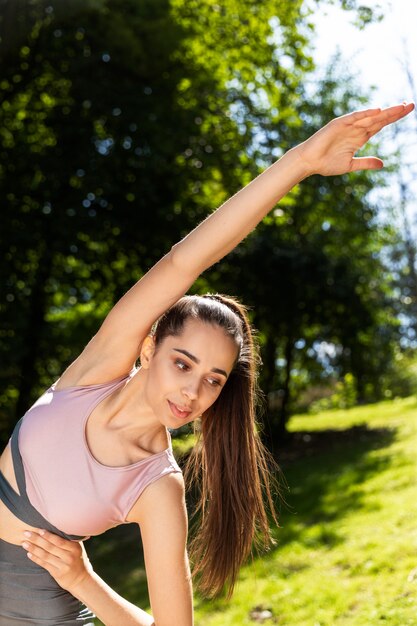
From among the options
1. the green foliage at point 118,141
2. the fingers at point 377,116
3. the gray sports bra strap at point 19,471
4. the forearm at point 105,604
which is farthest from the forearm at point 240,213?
the green foliage at point 118,141

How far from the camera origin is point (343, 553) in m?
6.32

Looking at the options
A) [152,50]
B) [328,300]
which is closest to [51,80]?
[152,50]

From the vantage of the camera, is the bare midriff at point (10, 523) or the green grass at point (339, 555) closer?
the bare midriff at point (10, 523)

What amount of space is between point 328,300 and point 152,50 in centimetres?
497

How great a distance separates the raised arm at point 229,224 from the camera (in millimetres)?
2000

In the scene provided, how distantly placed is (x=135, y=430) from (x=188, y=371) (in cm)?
22

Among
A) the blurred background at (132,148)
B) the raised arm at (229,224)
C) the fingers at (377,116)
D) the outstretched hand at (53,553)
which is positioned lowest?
the outstretched hand at (53,553)

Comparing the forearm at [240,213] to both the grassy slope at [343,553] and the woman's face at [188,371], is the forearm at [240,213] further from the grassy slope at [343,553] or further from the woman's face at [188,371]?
the grassy slope at [343,553]

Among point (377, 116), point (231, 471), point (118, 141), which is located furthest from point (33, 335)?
point (377, 116)

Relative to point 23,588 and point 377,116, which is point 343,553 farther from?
point 377,116

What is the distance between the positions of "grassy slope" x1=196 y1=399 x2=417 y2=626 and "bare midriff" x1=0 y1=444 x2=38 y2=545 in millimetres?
899

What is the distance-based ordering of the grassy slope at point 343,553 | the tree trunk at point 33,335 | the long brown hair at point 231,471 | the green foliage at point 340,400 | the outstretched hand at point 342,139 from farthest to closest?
1. the green foliage at point 340,400
2. the tree trunk at point 33,335
3. the grassy slope at point 343,553
4. the long brown hair at point 231,471
5. the outstretched hand at point 342,139

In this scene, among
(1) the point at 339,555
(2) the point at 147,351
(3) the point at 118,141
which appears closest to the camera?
(2) the point at 147,351

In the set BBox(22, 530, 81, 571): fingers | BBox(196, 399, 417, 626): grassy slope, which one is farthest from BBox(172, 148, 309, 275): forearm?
BBox(196, 399, 417, 626): grassy slope
